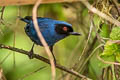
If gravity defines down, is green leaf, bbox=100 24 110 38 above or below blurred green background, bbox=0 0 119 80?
above

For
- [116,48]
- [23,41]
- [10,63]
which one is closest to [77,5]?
[23,41]

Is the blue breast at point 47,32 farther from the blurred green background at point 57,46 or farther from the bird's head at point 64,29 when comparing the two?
the blurred green background at point 57,46

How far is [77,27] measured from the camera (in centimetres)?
466

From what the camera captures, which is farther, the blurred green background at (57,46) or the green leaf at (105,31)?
the blurred green background at (57,46)

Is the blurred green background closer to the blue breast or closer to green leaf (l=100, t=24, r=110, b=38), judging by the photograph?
the blue breast

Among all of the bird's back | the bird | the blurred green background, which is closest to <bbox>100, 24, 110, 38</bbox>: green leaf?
the bird

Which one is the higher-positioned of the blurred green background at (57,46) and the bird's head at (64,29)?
the bird's head at (64,29)

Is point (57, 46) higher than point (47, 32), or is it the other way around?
point (47, 32)

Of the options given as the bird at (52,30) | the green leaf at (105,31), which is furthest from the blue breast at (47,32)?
the green leaf at (105,31)

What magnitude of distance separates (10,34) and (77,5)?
3.61 feet

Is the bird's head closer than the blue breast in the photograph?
Yes

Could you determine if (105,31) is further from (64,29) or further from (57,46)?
(57,46)

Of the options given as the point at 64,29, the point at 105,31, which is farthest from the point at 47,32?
the point at 105,31

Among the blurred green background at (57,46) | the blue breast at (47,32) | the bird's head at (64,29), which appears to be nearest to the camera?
the bird's head at (64,29)
